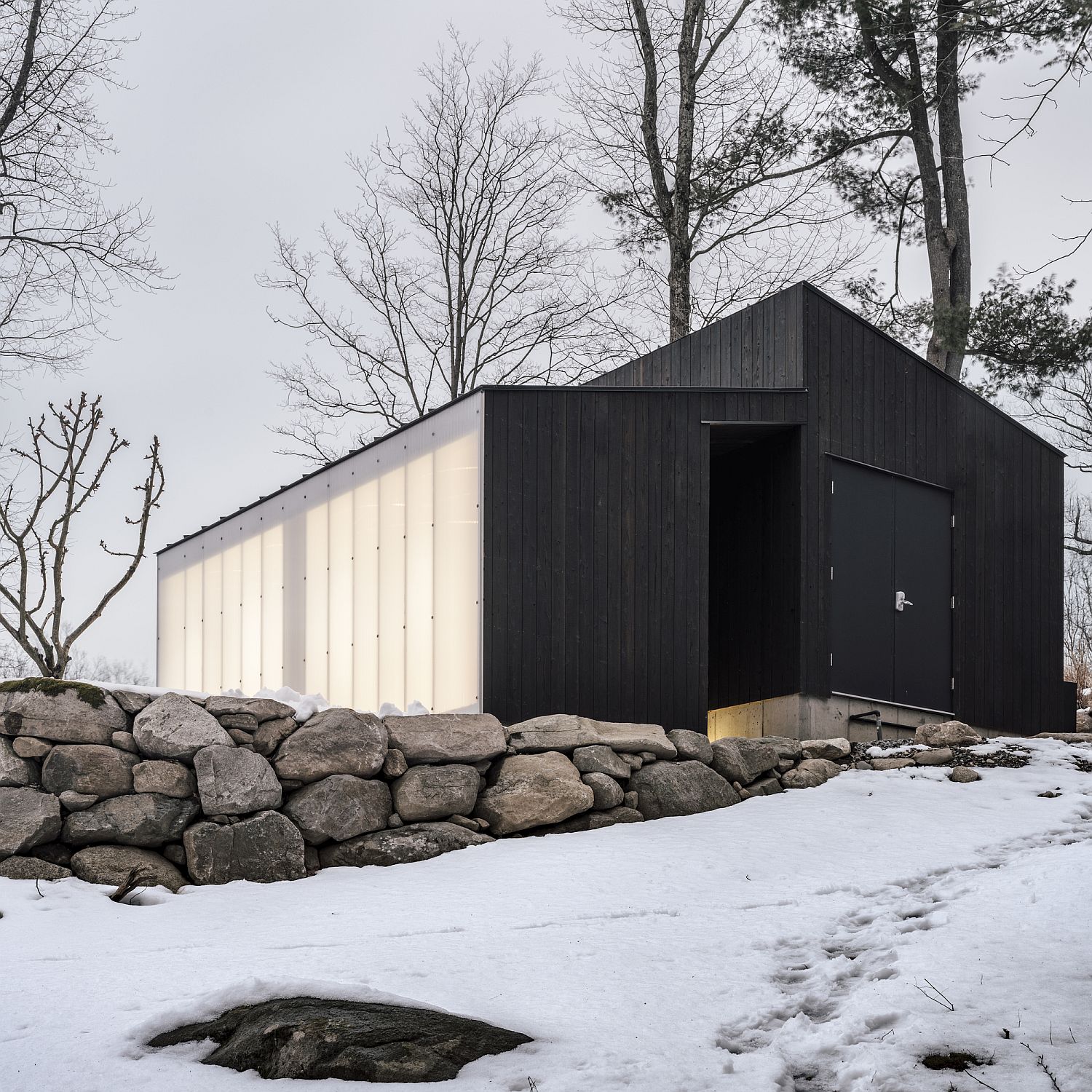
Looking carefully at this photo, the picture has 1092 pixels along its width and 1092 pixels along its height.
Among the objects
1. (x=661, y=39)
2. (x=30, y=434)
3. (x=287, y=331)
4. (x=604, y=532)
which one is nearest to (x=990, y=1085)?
(x=604, y=532)

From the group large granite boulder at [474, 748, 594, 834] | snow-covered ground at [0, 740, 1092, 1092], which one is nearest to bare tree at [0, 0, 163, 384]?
large granite boulder at [474, 748, 594, 834]

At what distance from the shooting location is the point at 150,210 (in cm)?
1372

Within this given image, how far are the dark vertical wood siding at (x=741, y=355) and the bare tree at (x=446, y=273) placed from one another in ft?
24.0

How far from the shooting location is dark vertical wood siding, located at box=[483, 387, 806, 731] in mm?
8930

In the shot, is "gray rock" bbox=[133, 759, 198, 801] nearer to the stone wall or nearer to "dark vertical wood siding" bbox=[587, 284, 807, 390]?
the stone wall

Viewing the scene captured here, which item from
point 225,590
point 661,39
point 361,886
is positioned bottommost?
point 361,886

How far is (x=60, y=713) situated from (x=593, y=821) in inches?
135

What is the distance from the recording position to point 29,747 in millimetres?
6750

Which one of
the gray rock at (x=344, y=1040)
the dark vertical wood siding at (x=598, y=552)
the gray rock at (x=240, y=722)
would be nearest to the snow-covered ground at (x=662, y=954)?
the gray rock at (x=344, y=1040)

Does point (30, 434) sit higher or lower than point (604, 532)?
higher

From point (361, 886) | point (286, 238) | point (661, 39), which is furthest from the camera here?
point (286, 238)

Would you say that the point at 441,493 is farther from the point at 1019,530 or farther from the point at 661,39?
the point at 661,39

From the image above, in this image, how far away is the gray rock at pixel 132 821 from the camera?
6.66 metres

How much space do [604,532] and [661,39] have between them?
37.8ft
